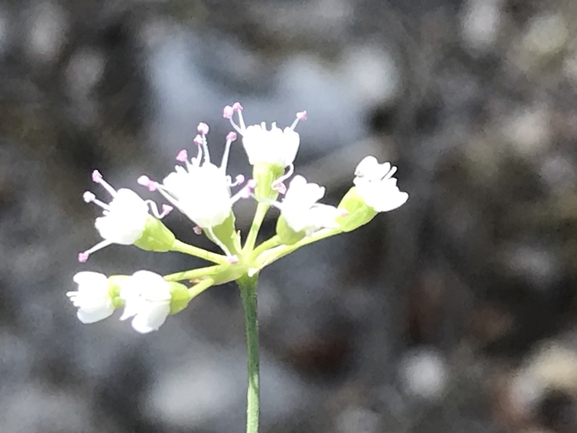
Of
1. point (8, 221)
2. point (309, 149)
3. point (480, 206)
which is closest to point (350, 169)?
point (309, 149)

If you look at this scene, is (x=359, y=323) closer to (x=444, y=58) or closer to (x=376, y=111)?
(x=376, y=111)

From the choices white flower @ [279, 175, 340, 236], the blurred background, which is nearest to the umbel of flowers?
white flower @ [279, 175, 340, 236]

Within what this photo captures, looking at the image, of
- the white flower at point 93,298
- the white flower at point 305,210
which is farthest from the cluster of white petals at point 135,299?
the white flower at point 305,210

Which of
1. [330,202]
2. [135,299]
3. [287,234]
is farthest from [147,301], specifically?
[330,202]

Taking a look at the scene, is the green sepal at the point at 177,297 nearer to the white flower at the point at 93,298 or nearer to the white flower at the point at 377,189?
the white flower at the point at 93,298

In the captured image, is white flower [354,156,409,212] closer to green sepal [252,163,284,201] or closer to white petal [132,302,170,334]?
green sepal [252,163,284,201]
